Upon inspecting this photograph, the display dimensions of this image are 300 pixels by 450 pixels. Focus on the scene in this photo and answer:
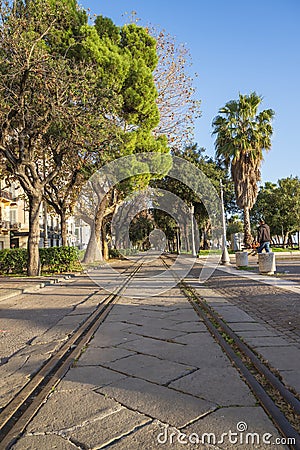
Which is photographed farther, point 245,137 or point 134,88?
point 245,137

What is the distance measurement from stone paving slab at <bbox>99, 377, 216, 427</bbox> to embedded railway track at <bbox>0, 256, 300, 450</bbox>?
51 cm

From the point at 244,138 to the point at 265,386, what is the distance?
29.9m

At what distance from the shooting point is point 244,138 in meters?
31.8

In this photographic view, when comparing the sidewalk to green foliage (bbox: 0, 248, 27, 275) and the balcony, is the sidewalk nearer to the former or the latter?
green foliage (bbox: 0, 248, 27, 275)

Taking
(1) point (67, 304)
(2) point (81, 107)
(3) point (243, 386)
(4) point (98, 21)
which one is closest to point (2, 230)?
(4) point (98, 21)

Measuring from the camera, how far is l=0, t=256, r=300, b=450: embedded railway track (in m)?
2.87

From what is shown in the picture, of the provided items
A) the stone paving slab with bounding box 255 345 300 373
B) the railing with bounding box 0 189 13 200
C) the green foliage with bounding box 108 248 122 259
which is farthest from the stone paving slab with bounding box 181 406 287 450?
the green foliage with bounding box 108 248 122 259

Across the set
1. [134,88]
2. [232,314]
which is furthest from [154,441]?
[134,88]

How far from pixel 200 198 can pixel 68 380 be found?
→ 38987 millimetres

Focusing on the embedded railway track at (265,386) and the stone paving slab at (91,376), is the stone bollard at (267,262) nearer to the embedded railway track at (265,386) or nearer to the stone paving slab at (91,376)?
the embedded railway track at (265,386)

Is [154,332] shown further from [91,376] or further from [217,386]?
[217,386]

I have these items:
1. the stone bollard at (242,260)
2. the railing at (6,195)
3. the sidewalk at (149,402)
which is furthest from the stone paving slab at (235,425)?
the railing at (6,195)

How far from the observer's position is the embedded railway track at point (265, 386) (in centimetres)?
282

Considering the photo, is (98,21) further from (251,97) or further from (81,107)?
(251,97)
